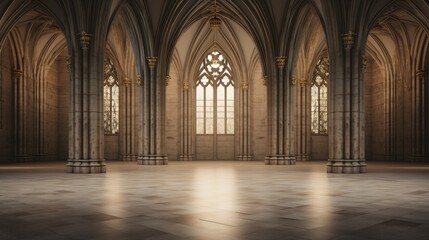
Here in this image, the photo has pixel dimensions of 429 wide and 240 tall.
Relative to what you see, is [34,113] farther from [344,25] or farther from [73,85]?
[344,25]

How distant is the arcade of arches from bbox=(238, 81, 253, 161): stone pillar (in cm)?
10

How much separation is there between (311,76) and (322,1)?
21.8 meters

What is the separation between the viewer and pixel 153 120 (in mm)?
31031

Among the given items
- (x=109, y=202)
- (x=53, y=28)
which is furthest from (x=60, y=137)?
(x=109, y=202)

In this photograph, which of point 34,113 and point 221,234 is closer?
point 221,234

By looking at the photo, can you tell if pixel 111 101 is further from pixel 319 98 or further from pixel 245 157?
pixel 319 98

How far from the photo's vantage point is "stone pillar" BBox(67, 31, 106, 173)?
67.8 ft

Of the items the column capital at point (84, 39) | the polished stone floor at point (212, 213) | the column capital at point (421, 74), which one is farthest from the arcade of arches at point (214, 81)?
the polished stone floor at point (212, 213)

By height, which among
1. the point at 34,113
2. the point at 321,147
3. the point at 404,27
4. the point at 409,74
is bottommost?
the point at 321,147

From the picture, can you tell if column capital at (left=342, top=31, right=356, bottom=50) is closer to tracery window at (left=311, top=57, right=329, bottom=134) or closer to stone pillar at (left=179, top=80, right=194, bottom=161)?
tracery window at (left=311, top=57, right=329, bottom=134)

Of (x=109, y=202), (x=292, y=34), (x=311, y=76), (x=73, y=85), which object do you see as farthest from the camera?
(x=311, y=76)

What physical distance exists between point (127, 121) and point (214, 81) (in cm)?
926

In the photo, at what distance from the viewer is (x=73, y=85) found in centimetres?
2092

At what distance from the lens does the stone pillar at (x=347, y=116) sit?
826 inches
